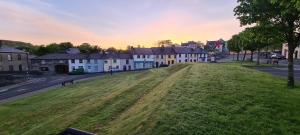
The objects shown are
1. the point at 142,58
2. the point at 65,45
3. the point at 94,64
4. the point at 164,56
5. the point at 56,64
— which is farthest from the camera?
the point at 65,45

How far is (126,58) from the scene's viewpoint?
341 feet

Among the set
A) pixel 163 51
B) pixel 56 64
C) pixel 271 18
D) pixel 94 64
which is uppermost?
pixel 271 18

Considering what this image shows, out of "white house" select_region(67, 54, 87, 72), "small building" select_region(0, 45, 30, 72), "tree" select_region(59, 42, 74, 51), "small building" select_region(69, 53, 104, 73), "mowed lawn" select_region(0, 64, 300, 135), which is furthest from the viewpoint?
"tree" select_region(59, 42, 74, 51)

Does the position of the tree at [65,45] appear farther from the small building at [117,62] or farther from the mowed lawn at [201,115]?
the mowed lawn at [201,115]

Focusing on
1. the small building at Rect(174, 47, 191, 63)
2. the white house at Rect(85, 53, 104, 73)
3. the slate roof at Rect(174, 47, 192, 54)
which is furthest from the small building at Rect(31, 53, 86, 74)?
the slate roof at Rect(174, 47, 192, 54)

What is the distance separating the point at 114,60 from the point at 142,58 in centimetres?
1285

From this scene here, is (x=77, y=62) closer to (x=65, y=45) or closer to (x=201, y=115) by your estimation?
(x=65, y=45)

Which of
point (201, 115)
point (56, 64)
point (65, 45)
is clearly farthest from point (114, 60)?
point (201, 115)

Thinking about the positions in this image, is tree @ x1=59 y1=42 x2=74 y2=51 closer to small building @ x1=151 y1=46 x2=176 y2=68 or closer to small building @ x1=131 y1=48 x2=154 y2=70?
small building @ x1=131 y1=48 x2=154 y2=70

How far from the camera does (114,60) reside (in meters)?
101

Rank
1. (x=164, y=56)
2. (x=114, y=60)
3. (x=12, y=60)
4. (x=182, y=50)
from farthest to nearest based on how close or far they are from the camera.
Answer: (x=182, y=50) < (x=164, y=56) < (x=114, y=60) < (x=12, y=60)

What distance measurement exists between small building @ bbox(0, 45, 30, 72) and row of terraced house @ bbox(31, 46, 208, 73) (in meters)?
4.07

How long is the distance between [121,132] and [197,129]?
11.1ft

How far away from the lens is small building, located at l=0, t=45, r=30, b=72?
7681 cm
